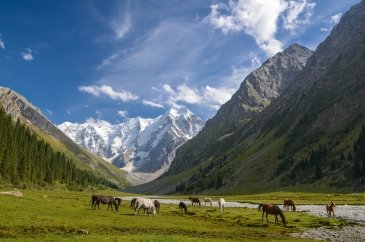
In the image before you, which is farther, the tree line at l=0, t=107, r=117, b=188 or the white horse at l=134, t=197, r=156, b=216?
the tree line at l=0, t=107, r=117, b=188

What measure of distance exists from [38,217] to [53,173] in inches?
5910

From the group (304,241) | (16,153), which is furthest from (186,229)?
(16,153)

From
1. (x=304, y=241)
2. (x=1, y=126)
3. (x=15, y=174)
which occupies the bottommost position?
(x=304, y=241)

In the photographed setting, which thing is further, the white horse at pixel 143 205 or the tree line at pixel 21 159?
the tree line at pixel 21 159

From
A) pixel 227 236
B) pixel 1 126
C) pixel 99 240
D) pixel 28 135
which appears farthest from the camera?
A: pixel 28 135

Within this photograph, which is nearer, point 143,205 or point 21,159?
point 143,205

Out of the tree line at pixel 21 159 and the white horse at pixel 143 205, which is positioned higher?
the tree line at pixel 21 159

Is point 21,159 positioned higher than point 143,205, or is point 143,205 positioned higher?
point 21,159

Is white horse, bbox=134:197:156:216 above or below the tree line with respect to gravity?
below

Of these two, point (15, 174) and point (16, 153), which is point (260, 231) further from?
point (16, 153)

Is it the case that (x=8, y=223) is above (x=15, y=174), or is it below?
below

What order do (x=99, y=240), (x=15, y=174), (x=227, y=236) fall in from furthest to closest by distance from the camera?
1. (x=15, y=174)
2. (x=227, y=236)
3. (x=99, y=240)

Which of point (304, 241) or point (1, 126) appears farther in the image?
point (1, 126)

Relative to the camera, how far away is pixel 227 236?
1770 inches
